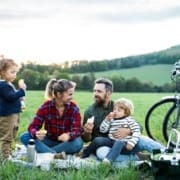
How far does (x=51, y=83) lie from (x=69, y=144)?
28.9 inches

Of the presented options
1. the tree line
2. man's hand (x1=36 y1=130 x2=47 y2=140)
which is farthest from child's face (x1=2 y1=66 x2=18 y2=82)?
the tree line

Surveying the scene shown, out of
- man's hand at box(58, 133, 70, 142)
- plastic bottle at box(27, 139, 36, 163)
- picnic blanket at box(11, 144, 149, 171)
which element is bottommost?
picnic blanket at box(11, 144, 149, 171)

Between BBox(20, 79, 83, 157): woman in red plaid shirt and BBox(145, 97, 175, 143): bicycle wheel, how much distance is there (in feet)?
3.89

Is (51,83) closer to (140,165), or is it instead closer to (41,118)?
(41,118)

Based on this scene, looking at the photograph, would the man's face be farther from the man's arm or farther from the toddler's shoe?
the toddler's shoe

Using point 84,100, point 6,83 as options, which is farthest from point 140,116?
point 6,83

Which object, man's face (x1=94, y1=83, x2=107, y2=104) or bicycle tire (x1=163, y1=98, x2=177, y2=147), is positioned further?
bicycle tire (x1=163, y1=98, x2=177, y2=147)

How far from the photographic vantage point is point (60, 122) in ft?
20.2

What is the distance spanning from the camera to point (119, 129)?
6090 millimetres

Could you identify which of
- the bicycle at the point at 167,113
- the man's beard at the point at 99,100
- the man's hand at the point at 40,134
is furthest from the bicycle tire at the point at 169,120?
the man's hand at the point at 40,134

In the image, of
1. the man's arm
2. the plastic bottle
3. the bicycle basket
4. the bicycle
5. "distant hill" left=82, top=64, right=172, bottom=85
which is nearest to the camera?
the bicycle basket

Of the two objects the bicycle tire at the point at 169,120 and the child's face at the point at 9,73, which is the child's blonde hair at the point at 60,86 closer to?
the child's face at the point at 9,73

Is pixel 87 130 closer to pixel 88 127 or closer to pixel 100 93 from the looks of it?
pixel 88 127

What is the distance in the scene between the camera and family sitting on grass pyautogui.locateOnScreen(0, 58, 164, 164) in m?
6.02
